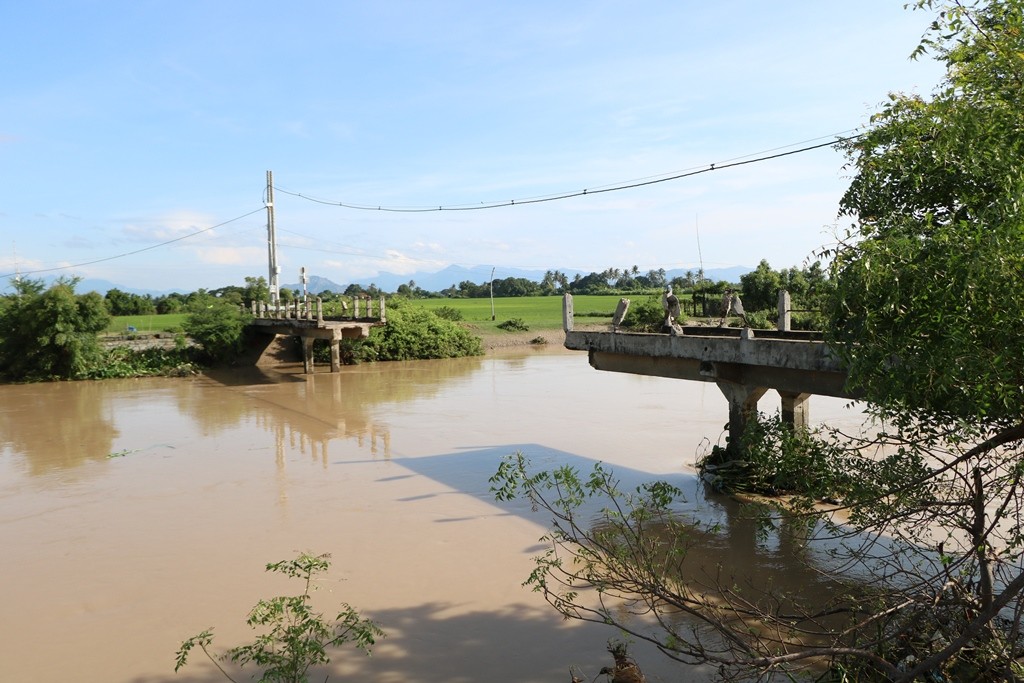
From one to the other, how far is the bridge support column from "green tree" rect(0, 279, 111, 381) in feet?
78.9

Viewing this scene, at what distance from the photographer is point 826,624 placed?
6734 mm


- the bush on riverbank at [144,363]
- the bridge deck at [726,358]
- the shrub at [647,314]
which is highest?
the shrub at [647,314]

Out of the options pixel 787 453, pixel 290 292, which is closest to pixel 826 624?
pixel 787 453

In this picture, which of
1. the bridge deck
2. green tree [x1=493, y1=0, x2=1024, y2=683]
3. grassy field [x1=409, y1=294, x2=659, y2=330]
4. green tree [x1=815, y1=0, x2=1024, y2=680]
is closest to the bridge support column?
the bridge deck

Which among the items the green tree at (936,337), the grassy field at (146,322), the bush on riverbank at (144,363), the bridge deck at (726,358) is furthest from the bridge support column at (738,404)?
the grassy field at (146,322)

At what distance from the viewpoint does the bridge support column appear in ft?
36.3

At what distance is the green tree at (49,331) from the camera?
90.7 feet

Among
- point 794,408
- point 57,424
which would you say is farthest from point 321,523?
point 57,424

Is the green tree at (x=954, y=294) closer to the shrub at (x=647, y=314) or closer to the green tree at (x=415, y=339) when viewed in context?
the shrub at (x=647, y=314)

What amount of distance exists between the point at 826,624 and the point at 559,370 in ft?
76.2

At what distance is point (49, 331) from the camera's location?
2753 cm

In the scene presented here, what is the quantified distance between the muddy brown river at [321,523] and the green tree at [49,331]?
5.63 metres

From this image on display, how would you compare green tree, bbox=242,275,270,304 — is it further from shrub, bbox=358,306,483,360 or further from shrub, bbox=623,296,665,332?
shrub, bbox=623,296,665,332

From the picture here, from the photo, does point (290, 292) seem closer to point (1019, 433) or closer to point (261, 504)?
point (261, 504)
